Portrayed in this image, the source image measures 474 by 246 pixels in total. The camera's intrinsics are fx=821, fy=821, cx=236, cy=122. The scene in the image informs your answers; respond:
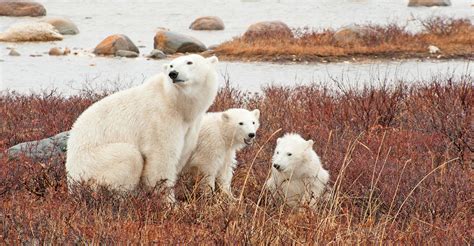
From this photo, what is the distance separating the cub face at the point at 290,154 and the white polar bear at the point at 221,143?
32 centimetres

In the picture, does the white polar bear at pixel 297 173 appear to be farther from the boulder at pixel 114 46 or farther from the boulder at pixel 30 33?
the boulder at pixel 30 33

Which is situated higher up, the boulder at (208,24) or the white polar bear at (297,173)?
the white polar bear at (297,173)

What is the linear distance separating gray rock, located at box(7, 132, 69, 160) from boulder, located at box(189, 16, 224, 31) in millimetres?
20032

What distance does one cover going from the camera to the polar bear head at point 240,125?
21.2 ft

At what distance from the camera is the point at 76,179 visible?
579 cm

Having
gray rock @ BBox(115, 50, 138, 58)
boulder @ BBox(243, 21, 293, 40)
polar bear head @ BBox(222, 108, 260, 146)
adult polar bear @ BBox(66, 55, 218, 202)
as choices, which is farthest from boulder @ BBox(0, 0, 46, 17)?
adult polar bear @ BBox(66, 55, 218, 202)

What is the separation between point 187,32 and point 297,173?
20608 mm

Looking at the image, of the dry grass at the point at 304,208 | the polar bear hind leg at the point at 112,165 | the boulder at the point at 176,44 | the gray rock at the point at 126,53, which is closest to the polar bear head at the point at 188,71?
the polar bear hind leg at the point at 112,165

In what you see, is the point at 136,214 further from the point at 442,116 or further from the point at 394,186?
the point at 442,116

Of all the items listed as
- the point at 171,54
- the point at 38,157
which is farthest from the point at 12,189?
the point at 171,54

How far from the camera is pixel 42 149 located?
7.27 m

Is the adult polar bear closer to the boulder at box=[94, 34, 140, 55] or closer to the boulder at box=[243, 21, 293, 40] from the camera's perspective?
the boulder at box=[94, 34, 140, 55]

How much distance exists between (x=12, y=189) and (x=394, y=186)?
2809 mm

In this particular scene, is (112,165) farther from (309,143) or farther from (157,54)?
(157,54)
